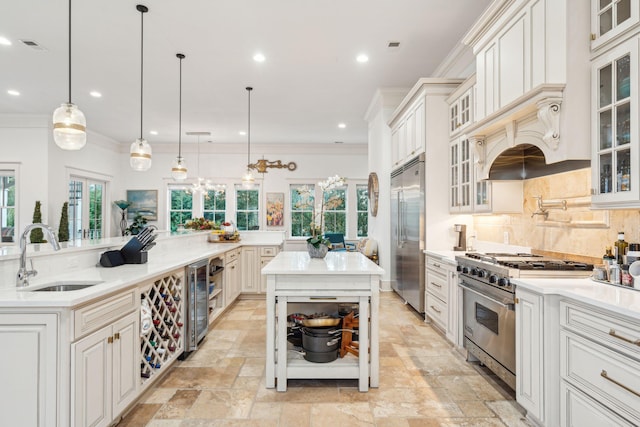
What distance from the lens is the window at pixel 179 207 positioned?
9.11 m

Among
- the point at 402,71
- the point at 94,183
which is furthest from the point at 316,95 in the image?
the point at 94,183

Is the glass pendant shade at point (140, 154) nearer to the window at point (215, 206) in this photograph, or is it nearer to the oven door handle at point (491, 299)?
the oven door handle at point (491, 299)

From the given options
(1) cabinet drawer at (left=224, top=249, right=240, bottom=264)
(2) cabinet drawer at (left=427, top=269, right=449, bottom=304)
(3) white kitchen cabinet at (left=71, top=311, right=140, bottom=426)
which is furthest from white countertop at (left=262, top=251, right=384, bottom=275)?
(1) cabinet drawer at (left=224, top=249, right=240, bottom=264)

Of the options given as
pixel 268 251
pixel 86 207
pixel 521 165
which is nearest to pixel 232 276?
pixel 268 251

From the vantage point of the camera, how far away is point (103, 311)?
194cm

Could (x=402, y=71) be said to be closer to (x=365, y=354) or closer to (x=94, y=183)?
(x=365, y=354)

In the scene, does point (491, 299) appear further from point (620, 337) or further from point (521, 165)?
point (521, 165)

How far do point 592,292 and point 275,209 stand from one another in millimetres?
7579

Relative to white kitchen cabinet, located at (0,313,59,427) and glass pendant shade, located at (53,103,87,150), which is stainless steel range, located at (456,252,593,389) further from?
glass pendant shade, located at (53,103,87,150)

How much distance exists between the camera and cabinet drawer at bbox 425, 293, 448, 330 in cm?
354

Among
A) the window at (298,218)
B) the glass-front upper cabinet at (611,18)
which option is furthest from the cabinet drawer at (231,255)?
the glass-front upper cabinet at (611,18)

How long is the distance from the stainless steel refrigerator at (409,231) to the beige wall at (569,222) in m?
1.07

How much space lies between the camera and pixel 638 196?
68.3 inches

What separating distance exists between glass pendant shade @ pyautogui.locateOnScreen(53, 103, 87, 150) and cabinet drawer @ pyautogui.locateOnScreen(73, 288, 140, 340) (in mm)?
1090
